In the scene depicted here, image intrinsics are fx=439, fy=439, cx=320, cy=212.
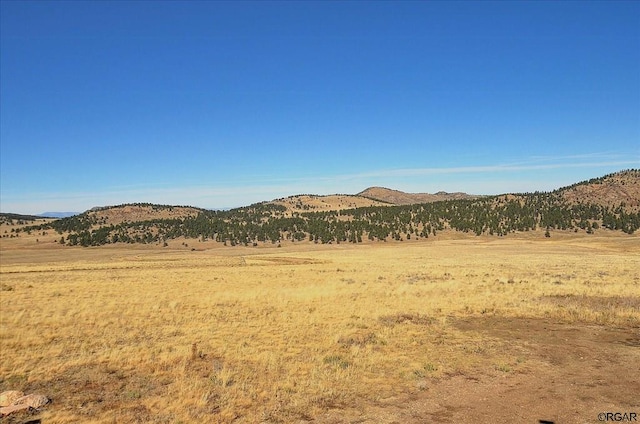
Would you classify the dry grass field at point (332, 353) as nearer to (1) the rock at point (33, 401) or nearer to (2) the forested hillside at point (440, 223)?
(1) the rock at point (33, 401)

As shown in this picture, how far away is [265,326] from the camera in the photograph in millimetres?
20438

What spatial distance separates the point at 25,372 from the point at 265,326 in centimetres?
938

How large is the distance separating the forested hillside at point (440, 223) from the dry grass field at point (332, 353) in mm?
85972

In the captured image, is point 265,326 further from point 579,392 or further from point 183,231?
point 183,231

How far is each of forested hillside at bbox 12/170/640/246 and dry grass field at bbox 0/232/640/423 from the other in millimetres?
85972

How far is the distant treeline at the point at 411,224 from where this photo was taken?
109875 mm

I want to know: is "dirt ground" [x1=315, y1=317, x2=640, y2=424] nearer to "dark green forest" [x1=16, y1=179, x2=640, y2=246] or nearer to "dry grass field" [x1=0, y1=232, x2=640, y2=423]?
"dry grass field" [x1=0, y1=232, x2=640, y2=423]

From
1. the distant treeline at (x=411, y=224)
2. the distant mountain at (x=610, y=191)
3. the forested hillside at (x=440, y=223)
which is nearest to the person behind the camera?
the distant treeline at (x=411, y=224)

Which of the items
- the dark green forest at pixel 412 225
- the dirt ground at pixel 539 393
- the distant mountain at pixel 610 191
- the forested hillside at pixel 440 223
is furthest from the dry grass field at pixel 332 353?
the distant mountain at pixel 610 191

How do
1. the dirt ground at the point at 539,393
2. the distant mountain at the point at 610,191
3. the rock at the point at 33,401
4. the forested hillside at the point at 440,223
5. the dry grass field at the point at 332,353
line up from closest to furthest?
the dirt ground at the point at 539,393
the dry grass field at the point at 332,353
the rock at the point at 33,401
the forested hillside at the point at 440,223
the distant mountain at the point at 610,191

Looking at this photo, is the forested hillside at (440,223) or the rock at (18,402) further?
the forested hillside at (440,223)

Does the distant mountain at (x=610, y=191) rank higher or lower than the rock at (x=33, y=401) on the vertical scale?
higher

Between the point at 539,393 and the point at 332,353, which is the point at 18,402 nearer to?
the point at 332,353

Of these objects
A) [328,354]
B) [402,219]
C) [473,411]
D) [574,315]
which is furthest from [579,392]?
[402,219]
